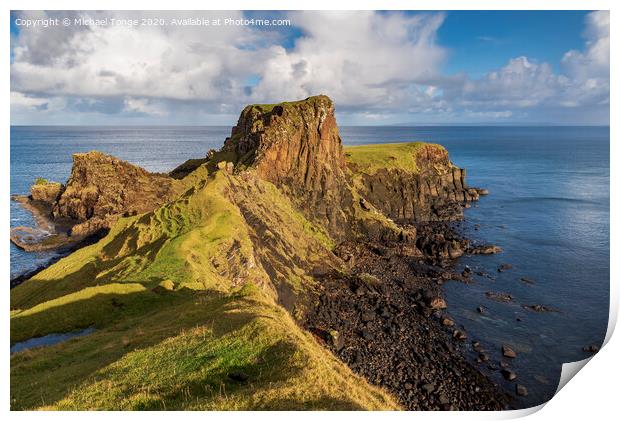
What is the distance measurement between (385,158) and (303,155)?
160ft

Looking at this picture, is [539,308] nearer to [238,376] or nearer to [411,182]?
[238,376]

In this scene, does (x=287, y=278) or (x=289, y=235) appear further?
(x=289, y=235)

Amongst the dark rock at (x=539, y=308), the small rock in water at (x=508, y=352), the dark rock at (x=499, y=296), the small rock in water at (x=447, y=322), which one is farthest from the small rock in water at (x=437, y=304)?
the dark rock at (x=539, y=308)

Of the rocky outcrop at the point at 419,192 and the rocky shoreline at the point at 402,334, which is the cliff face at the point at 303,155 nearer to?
the rocky shoreline at the point at 402,334

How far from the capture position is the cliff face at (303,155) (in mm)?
84188

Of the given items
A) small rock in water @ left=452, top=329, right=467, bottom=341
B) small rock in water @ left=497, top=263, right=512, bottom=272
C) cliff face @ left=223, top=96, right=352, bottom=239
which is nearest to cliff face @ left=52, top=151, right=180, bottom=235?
cliff face @ left=223, top=96, right=352, bottom=239

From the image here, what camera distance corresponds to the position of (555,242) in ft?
291

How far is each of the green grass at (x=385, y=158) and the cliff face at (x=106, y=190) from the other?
185ft

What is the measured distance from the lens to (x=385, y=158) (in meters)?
129

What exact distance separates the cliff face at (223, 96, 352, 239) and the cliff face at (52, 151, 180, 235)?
25291 millimetres

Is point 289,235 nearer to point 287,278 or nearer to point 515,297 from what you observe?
point 287,278

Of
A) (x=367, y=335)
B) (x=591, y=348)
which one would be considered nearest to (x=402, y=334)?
(x=367, y=335)
